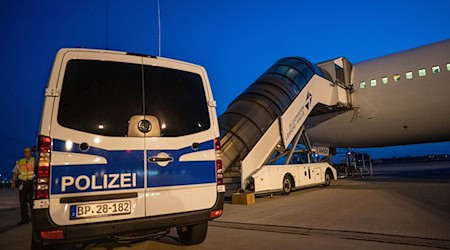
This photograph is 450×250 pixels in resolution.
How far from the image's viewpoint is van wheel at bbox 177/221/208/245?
3.78 metres

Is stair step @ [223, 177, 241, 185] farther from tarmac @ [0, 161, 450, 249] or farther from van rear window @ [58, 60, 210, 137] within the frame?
van rear window @ [58, 60, 210, 137]

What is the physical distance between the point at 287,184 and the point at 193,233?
6.56 metres

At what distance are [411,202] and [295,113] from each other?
15.2 feet

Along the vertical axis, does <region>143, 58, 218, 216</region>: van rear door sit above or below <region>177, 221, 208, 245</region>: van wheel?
above

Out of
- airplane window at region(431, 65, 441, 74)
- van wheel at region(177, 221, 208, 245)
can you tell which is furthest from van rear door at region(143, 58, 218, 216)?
airplane window at region(431, 65, 441, 74)

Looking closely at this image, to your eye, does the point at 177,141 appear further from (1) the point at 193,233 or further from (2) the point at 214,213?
(1) the point at 193,233

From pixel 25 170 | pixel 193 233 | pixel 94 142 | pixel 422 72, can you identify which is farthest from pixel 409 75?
pixel 25 170

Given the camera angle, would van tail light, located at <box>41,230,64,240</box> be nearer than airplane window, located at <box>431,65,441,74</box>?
Yes

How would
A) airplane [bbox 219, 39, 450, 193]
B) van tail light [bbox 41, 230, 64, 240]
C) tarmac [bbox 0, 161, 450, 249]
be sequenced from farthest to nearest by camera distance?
airplane [bbox 219, 39, 450, 193], tarmac [bbox 0, 161, 450, 249], van tail light [bbox 41, 230, 64, 240]

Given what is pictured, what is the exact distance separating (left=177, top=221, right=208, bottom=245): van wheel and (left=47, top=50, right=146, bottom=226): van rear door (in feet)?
3.72

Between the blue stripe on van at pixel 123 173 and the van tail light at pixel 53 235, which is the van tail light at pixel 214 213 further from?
the van tail light at pixel 53 235

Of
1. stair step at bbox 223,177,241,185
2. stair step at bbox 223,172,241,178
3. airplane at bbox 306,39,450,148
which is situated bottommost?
stair step at bbox 223,177,241,185

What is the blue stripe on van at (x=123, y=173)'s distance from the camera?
2578mm

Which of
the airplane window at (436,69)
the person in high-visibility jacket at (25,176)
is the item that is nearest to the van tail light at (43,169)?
the person in high-visibility jacket at (25,176)
